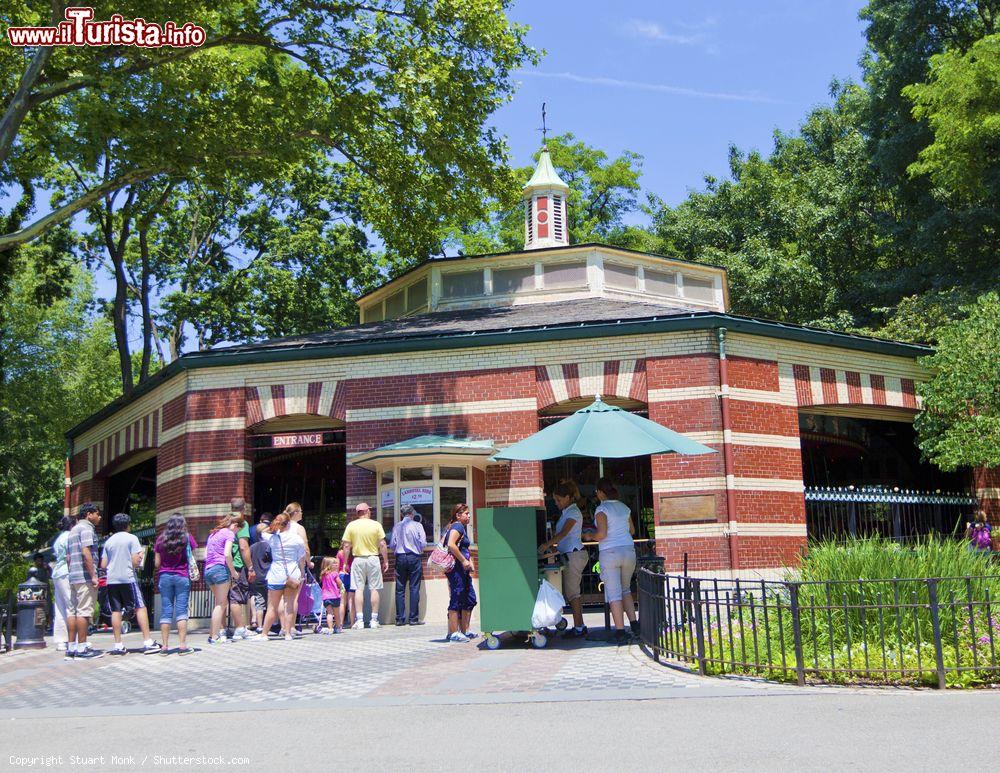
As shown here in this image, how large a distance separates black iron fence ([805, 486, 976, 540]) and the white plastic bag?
707 centimetres

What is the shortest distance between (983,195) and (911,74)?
5399mm

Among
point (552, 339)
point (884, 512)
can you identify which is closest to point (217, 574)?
point (552, 339)

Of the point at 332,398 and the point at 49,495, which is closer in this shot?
the point at 332,398

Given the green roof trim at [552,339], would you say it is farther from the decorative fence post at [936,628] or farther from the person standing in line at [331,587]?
the decorative fence post at [936,628]

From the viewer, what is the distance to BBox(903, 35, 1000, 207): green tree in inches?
912

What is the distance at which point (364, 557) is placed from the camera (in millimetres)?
14484

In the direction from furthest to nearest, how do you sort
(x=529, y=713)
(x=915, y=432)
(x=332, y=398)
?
1. (x=915, y=432)
2. (x=332, y=398)
3. (x=529, y=713)

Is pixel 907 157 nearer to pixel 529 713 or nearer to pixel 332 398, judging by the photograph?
pixel 332 398

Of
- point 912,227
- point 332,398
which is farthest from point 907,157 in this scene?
point 332,398

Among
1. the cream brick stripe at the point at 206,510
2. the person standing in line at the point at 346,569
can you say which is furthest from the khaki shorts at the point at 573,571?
the cream brick stripe at the point at 206,510

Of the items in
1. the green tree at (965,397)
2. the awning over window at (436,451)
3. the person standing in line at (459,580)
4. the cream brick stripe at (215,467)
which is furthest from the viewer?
the cream brick stripe at (215,467)

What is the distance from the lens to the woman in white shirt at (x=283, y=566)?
13219 mm

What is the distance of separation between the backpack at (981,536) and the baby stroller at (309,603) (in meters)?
Answer: 10.6

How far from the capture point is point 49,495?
44.8m
